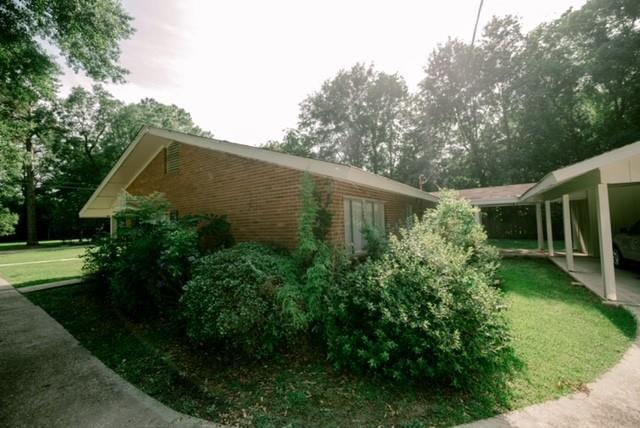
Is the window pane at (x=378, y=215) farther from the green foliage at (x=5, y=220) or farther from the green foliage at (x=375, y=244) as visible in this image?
the green foliage at (x=5, y=220)

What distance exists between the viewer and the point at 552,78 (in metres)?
21.7

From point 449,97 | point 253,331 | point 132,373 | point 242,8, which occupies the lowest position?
point 132,373

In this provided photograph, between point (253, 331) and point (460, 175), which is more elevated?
point (460, 175)

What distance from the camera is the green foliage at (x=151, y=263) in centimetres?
548

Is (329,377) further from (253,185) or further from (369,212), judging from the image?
(369,212)

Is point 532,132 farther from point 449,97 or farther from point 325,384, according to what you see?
point 325,384

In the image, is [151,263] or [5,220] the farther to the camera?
[5,220]

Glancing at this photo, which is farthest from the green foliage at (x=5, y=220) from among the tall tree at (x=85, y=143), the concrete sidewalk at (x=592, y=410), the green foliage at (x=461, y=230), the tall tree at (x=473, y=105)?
the tall tree at (x=473, y=105)

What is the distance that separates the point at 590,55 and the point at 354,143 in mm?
20798

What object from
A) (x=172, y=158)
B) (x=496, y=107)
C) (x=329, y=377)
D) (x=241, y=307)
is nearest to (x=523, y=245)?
(x=496, y=107)

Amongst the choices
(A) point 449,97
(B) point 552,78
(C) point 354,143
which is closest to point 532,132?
(B) point 552,78

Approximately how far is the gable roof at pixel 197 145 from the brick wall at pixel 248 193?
55cm

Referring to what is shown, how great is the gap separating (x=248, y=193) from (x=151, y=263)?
2.73 metres

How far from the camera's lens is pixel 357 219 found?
7.61 metres
